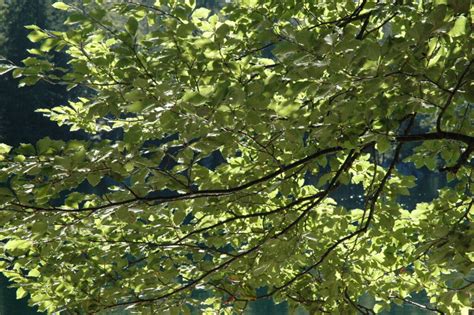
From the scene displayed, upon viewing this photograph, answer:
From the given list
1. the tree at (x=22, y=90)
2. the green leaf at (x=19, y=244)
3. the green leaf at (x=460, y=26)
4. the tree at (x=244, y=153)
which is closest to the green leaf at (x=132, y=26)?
the tree at (x=244, y=153)

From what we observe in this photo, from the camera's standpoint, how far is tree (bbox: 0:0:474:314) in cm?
377

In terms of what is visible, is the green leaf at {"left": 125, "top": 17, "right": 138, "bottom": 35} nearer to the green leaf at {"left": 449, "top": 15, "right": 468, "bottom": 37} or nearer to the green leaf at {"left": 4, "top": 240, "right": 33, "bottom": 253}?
the green leaf at {"left": 4, "top": 240, "right": 33, "bottom": 253}

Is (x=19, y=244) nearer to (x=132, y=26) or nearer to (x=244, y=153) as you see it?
(x=132, y=26)

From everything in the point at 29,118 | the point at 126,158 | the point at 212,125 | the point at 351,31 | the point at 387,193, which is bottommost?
the point at 29,118

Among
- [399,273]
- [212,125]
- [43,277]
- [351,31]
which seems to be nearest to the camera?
[212,125]

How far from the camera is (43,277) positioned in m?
5.77

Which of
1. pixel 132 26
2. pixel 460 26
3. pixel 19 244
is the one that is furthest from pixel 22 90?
pixel 460 26

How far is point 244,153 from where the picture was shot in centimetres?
611

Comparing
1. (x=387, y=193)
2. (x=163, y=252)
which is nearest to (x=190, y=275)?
(x=163, y=252)

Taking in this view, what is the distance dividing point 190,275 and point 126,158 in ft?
6.51

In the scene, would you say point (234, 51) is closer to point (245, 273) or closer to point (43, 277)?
point (245, 273)

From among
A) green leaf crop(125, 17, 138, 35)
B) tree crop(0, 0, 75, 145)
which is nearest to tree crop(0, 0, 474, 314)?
green leaf crop(125, 17, 138, 35)

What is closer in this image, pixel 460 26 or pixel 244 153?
pixel 460 26

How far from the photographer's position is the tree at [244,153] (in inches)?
148
